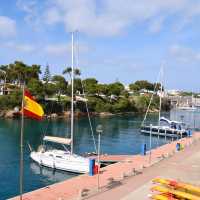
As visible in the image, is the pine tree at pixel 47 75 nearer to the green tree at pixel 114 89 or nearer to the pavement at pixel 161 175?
the green tree at pixel 114 89

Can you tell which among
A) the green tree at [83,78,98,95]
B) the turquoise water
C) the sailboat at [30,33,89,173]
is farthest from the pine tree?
the sailboat at [30,33,89,173]

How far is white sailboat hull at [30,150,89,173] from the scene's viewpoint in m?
27.5

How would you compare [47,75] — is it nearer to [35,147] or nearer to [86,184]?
[35,147]

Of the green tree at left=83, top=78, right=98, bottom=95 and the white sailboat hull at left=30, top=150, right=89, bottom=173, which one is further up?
the green tree at left=83, top=78, right=98, bottom=95

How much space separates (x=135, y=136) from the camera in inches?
2311

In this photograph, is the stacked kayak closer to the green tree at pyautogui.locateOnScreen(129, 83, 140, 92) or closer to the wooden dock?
the wooden dock

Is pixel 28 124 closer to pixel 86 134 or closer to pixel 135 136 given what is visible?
pixel 86 134

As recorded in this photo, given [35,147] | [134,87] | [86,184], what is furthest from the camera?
[134,87]

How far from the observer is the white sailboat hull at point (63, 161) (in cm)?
2750

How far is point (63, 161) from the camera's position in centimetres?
2870

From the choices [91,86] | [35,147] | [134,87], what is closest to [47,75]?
[91,86]

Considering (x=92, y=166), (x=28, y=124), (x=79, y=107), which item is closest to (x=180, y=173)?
(x=92, y=166)

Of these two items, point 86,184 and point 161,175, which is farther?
point 161,175

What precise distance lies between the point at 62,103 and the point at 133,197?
254ft
